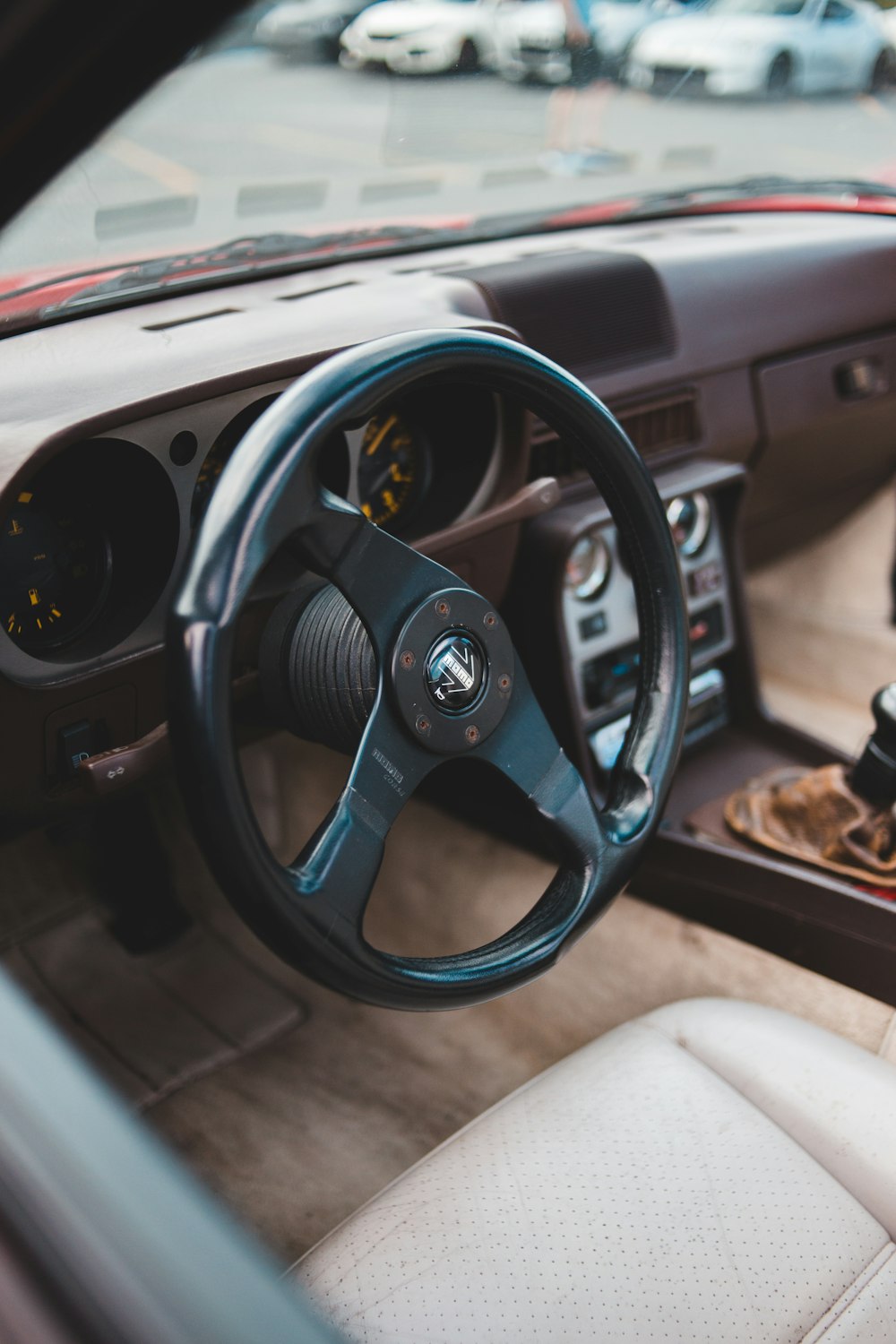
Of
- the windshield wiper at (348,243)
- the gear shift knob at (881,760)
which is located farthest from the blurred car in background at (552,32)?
the gear shift knob at (881,760)

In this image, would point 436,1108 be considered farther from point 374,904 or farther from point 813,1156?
point 813,1156

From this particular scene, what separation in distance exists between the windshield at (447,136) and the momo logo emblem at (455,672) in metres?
0.67

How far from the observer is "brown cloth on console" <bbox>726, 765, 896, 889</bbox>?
1.72m

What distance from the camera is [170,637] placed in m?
0.93

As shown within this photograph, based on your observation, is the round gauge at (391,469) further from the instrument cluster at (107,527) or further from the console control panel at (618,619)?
the console control panel at (618,619)

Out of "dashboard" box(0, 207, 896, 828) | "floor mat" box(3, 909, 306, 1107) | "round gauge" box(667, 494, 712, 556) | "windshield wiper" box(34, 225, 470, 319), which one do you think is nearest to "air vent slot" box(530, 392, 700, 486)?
"dashboard" box(0, 207, 896, 828)

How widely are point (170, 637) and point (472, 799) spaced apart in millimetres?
1266

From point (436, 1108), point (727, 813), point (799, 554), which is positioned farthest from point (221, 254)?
point (799, 554)

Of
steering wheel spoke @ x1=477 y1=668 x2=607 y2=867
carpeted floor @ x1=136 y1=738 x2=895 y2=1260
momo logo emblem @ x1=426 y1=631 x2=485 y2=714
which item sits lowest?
carpeted floor @ x1=136 y1=738 x2=895 y2=1260

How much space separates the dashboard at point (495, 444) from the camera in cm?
134

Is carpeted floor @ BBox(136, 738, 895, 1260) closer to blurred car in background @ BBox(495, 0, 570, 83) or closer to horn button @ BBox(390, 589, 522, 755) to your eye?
horn button @ BBox(390, 589, 522, 755)

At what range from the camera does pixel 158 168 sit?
5.38 feet

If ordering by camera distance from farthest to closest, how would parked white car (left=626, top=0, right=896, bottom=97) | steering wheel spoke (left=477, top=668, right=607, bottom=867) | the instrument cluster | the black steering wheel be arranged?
parked white car (left=626, top=0, right=896, bottom=97) → the instrument cluster → steering wheel spoke (left=477, top=668, right=607, bottom=867) → the black steering wheel

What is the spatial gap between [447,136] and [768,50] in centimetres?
70
